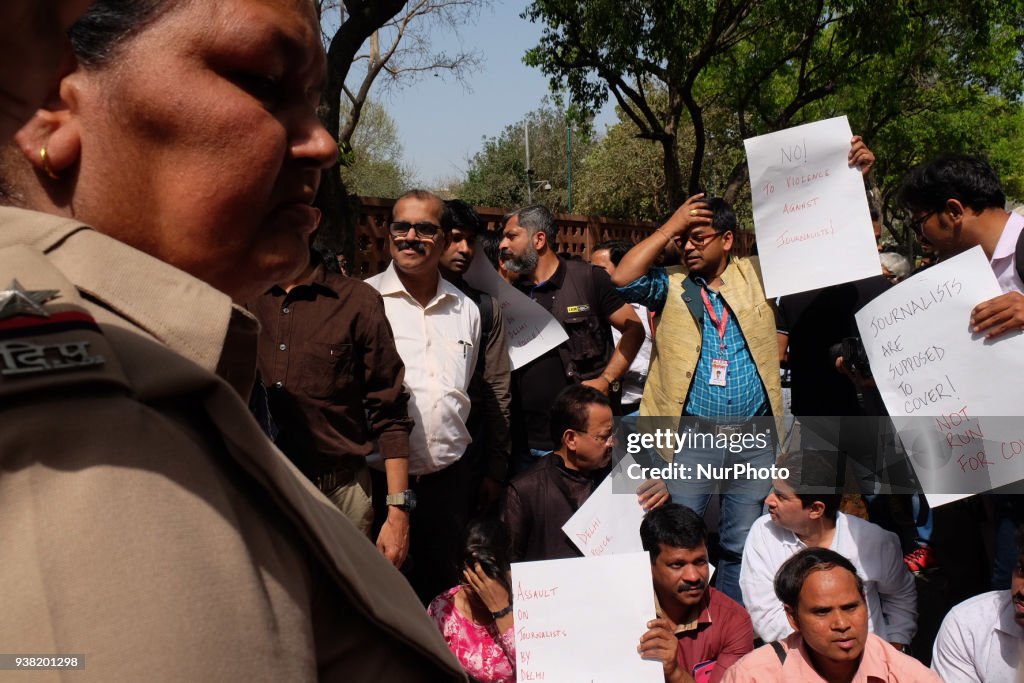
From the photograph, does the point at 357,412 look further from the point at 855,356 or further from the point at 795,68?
the point at 795,68

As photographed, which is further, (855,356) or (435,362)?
(435,362)

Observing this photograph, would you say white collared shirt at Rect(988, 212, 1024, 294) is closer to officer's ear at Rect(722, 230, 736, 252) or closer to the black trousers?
officer's ear at Rect(722, 230, 736, 252)

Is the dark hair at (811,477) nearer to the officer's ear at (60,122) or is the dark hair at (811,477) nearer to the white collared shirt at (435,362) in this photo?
the white collared shirt at (435,362)

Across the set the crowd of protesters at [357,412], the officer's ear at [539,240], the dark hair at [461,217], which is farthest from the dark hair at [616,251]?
the dark hair at [461,217]

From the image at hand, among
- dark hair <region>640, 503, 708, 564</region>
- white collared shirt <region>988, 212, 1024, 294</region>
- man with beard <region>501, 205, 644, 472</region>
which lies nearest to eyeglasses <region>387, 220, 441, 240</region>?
man with beard <region>501, 205, 644, 472</region>

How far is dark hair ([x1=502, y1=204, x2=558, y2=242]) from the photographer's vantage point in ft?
16.5

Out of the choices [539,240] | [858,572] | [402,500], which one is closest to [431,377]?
[402,500]

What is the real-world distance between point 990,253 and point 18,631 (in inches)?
134

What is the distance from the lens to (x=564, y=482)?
402cm

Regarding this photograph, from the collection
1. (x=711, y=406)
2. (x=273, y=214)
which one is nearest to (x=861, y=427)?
(x=711, y=406)

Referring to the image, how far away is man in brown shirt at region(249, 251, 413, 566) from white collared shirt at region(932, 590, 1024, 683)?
2027 mm

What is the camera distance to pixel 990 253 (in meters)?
3.24

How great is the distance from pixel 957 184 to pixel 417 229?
7.03 ft

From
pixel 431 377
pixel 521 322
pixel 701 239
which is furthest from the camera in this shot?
pixel 521 322
